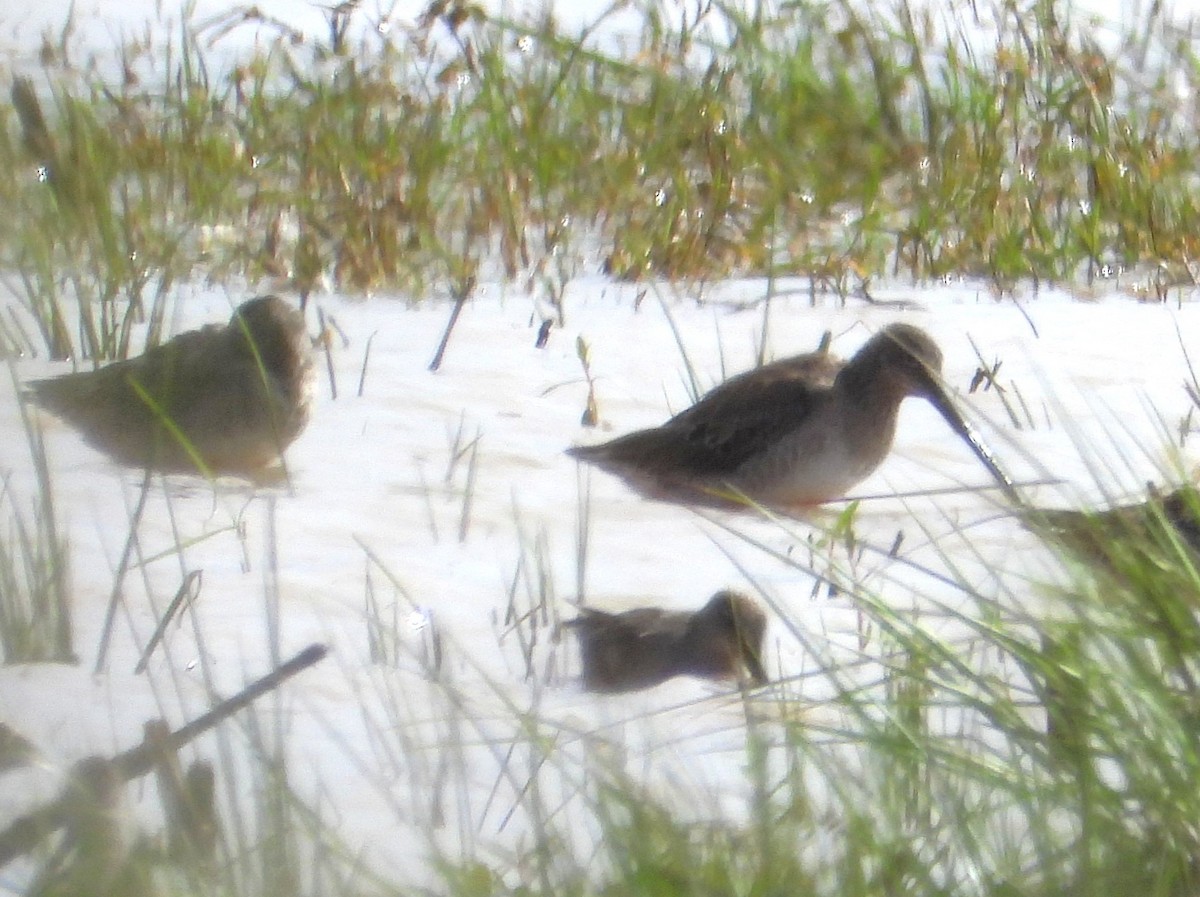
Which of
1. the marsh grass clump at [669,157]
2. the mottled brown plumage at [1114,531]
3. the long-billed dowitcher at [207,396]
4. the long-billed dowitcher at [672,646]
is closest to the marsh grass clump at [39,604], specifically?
the long-billed dowitcher at [672,646]

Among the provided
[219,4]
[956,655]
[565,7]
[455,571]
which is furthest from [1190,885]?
[219,4]

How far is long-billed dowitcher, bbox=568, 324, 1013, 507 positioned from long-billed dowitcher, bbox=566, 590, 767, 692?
1.36 meters

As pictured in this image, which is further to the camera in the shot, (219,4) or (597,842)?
(219,4)

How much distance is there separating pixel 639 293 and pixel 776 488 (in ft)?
3.66

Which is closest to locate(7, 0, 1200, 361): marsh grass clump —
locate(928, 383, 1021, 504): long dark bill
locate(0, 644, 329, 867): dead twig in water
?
locate(928, 383, 1021, 504): long dark bill

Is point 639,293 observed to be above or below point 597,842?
above

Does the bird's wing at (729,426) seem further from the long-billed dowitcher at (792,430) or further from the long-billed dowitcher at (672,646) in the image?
the long-billed dowitcher at (672,646)

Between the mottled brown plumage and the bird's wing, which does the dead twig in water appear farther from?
the bird's wing

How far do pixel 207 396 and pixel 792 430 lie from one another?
1401mm

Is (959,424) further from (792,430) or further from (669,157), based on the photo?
(669,157)

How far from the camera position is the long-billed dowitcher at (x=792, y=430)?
Result: 4.64 metres

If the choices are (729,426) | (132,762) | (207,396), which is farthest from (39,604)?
(729,426)

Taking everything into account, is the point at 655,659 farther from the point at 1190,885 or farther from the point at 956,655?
the point at 1190,885

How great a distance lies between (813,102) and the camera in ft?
23.8
